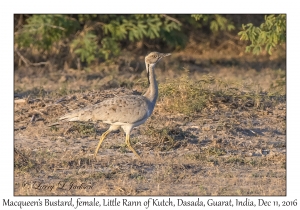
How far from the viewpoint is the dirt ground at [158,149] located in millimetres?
6758

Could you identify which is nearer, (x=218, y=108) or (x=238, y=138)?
(x=238, y=138)

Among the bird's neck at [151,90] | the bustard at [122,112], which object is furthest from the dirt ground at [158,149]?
the bird's neck at [151,90]

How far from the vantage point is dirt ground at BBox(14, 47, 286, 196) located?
6758mm

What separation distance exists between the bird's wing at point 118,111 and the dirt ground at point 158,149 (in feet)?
1.63

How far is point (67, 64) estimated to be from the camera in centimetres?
1440

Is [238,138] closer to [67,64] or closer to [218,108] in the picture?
[218,108]

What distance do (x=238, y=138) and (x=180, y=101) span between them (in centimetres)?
120

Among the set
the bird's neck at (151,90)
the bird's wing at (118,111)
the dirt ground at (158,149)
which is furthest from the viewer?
the bird's neck at (151,90)

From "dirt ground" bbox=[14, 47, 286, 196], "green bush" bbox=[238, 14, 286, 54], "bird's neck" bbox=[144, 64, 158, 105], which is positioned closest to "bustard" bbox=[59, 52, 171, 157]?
"bird's neck" bbox=[144, 64, 158, 105]

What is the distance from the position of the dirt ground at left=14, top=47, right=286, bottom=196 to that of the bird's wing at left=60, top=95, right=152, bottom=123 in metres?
0.50

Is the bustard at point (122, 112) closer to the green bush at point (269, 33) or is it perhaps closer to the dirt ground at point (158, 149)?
the dirt ground at point (158, 149)

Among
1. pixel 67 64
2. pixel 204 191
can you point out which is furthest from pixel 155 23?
pixel 204 191

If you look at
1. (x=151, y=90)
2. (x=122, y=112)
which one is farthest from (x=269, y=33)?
(x=122, y=112)

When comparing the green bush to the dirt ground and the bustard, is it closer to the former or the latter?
the dirt ground
